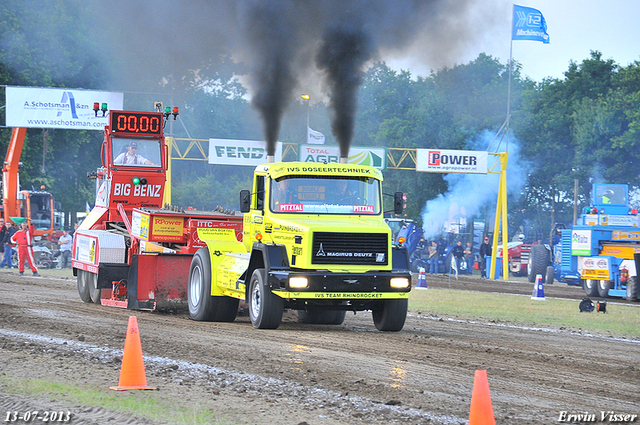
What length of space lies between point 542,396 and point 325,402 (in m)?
2.07

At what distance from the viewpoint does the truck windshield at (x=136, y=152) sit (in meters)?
17.8

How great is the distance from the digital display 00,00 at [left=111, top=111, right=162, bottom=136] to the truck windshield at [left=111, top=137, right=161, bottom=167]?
0.20 m

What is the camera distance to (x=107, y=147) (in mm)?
17734

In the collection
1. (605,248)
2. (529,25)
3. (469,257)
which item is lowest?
(469,257)

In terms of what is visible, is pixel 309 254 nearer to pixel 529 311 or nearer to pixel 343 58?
pixel 343 58

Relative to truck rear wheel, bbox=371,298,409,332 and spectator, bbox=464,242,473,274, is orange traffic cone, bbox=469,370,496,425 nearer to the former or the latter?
truck rear wheel, bbox=371,298,409,332

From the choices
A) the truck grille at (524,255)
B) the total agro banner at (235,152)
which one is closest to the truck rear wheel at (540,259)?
the truck grille at (524,255)

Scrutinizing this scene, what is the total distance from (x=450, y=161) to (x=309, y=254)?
88.1 feet

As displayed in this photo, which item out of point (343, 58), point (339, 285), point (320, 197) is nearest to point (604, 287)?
point (343, 58)

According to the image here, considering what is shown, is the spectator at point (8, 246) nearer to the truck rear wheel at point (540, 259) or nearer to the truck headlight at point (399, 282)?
the truck rear wheel at point (540, 259)

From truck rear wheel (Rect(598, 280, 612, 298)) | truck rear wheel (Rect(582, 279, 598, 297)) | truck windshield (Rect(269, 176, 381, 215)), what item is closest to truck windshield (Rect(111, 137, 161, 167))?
truck windshield (Rect(269, 176, 381, 215))

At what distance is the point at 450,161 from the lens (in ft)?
124

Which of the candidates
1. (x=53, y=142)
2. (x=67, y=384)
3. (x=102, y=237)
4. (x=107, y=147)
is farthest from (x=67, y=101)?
(x=67, y=384)

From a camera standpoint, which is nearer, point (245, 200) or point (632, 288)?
point (245, 200)
